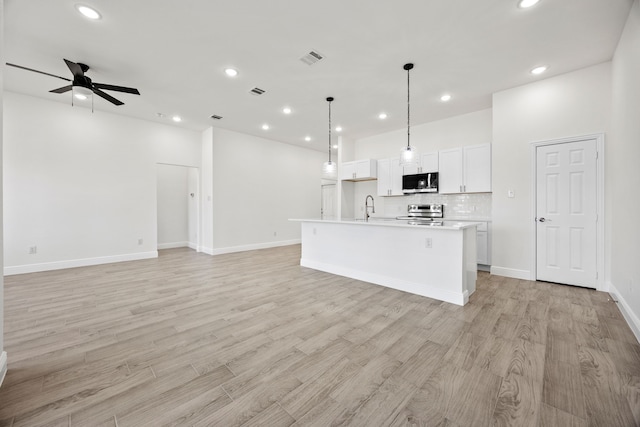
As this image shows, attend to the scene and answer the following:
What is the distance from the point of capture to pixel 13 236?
4.44 meters

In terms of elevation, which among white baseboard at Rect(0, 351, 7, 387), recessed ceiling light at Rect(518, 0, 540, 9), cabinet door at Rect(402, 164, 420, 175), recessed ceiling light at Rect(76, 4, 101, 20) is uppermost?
recessed ceiling light at Rect(76, 4, 101, 20)

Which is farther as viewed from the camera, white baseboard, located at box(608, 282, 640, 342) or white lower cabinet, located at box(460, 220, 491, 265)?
white lower cabinet, located at box(460, 220, 491, 265)

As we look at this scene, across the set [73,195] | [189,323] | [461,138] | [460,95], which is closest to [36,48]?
[73,195]

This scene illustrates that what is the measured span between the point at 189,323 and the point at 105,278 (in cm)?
270

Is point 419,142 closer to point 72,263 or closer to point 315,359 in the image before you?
point 315,359

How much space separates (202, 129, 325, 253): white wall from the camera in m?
6.44

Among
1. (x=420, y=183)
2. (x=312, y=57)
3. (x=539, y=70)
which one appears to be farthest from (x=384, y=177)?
(x=312, y=57)

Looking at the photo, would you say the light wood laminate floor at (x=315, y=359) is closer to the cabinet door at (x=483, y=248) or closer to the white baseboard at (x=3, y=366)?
the white baseboard at (x=3, y=366)

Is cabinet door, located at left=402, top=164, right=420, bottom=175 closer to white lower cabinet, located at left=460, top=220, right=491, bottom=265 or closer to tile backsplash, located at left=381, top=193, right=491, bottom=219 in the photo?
tile backsplash, located at left=381, top=193, right=491, bottom=219

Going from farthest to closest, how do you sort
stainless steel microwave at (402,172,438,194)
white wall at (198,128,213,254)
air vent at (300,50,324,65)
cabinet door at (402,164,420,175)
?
white wall at (198,128,213,254), cabinet door at (402,164,420,175), stainless steel microwave at (402,172,438,194), air vent at (300,50,324,65)

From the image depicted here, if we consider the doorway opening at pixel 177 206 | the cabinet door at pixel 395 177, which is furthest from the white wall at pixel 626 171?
the doorway opening at pixel 177 206

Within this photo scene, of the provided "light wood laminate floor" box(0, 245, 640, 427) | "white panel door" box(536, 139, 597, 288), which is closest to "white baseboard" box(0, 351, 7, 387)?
"light wood laminate floor" box(0, 245, 640, 427)

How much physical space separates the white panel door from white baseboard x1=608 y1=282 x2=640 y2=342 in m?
0.40

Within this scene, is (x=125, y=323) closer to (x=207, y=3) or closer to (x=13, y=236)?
(x=207, y=3)
